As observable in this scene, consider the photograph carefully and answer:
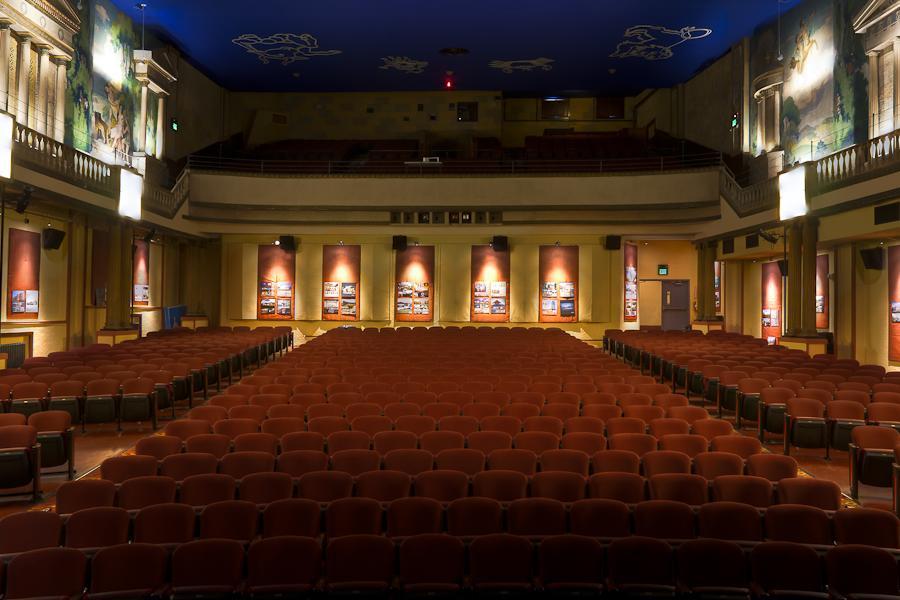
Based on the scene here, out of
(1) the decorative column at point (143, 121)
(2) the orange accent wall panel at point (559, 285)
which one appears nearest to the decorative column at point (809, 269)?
(2) the orange accent wall panel at point (559, 285)

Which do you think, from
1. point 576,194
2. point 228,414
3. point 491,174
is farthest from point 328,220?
point 228,414

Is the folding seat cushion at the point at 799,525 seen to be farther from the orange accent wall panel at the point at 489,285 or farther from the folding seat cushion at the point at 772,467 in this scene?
the orange accent wall panel at the point at 489,285

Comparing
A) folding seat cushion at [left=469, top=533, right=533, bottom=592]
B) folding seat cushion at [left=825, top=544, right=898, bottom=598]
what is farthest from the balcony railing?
folding seat cushion at [left=469, top=533, right=533, bottom=592]

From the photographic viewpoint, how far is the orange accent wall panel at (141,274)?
17406 mm

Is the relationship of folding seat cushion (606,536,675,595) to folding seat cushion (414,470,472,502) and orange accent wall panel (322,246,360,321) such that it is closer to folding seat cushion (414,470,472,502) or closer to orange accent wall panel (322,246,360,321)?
folding seat cushion (414,470,472,502)

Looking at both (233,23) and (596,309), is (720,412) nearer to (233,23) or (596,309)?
(596,309)

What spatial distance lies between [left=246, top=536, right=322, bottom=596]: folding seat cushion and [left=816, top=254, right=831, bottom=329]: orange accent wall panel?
15276 millimetres

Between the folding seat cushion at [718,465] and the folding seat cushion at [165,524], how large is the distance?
4.04 metres

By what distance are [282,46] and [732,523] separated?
61.9 feet

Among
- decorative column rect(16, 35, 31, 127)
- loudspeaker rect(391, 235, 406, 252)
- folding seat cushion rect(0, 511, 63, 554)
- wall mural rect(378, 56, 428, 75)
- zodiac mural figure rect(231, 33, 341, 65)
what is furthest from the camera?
loudspeaker rect(391, 235, 406, 252)

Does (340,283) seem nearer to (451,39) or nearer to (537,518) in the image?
(451,39)

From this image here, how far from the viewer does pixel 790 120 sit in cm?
1570

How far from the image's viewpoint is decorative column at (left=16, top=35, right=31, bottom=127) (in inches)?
480

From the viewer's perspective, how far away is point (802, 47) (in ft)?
49.9
